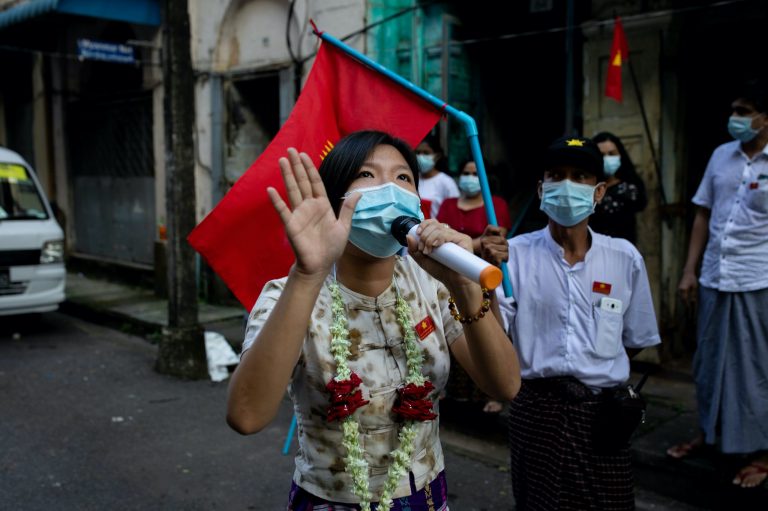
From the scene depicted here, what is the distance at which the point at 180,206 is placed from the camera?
669 cm

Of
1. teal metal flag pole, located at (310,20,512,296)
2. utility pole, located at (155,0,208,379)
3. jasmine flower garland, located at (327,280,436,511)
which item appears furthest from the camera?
utility pole, located at (155,0,208,379)

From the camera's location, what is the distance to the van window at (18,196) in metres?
8.38

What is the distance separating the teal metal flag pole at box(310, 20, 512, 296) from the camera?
7.95 feet

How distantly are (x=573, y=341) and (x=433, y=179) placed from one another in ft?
11.1

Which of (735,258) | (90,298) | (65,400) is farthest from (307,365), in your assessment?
(90,298)

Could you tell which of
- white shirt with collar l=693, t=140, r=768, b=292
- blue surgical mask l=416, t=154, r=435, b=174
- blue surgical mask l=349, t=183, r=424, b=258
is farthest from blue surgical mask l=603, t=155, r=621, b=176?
blue surgical mask l=349, t=183, r=424, b=258

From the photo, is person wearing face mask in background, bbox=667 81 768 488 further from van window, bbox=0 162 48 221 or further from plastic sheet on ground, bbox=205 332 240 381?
van window, bbox=0 162 48 221

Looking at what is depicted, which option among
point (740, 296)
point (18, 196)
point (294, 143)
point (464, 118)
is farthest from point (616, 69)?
point (18, 196)

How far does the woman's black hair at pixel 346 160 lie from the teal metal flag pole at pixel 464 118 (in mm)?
557

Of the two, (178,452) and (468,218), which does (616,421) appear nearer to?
(468,218)

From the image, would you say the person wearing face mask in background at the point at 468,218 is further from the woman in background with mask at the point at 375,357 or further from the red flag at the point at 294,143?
the woman in background with mask at the point at 375,357

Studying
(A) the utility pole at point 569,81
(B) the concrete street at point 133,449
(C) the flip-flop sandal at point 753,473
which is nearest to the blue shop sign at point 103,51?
(B) the concrete street at point 133,449

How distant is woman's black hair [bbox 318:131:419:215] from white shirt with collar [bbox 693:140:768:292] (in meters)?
2.74

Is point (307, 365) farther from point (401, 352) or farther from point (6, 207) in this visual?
point (6, 207)
